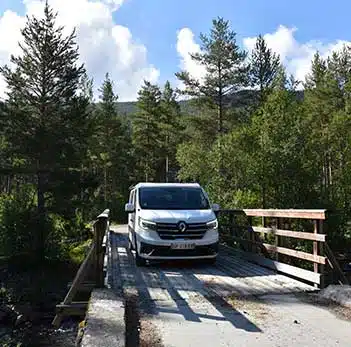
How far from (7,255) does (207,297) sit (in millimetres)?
19655

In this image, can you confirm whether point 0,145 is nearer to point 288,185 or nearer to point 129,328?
point 288,185

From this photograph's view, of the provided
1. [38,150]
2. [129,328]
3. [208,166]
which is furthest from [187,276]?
[208,166]

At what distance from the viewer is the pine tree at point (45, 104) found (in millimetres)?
25156

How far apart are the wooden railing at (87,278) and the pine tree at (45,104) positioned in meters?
18.5

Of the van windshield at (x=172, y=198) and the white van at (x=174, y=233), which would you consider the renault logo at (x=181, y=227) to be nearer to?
the white van at (x=174, y=233)

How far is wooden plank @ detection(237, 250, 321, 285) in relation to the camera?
8.20m

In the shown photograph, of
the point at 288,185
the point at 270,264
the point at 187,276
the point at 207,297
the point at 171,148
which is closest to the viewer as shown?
the point at 207,297

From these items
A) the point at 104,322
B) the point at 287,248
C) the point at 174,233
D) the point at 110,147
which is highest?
the point at 110,147

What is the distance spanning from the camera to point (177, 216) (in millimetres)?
10500

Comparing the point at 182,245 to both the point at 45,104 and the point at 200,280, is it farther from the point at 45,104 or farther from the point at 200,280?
the point at 45,104

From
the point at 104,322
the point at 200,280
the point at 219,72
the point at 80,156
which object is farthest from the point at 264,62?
the point at 104,322

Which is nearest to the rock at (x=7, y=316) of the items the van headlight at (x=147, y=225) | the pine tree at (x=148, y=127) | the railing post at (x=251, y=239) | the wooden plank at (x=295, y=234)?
the van headlight at (x=147, y=225)

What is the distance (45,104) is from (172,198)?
53.8 ft

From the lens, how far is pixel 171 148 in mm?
48312
